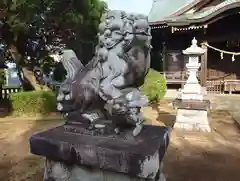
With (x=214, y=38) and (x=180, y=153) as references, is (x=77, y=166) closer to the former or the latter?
(x=180, y=153)

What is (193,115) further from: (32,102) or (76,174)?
(32,102)

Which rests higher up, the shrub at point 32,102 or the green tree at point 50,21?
the green tree at point 50,21

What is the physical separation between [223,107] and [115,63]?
941 cm

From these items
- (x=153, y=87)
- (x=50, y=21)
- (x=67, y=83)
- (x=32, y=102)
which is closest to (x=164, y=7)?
(x=153, y=87)

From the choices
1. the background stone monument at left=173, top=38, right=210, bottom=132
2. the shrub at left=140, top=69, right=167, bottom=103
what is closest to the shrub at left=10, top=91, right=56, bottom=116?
the shrub at left=140, top=69, right=167, bottom=103

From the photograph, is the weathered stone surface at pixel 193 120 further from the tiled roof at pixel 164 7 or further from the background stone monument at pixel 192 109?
the tiled roof at pixel 164 7

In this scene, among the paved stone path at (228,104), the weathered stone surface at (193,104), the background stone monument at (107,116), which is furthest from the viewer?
the paved stone path at (228,104)

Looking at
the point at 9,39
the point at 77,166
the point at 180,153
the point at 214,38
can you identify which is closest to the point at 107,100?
the point at 77,166

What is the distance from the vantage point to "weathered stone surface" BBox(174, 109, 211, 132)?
641cm

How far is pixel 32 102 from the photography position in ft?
29.3

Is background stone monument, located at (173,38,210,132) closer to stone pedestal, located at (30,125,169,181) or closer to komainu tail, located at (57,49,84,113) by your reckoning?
stone pedestal, located at (30,125,169,181)

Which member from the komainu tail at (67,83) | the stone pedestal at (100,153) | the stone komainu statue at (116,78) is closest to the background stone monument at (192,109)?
the stone pedestal at (100,153)

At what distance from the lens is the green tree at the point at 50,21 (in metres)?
7.86

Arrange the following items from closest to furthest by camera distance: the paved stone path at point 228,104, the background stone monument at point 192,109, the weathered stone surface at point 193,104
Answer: the weathered stone surface at point 193,104
the background stone monument at point 192,109
the paved stone path at point 228,104
